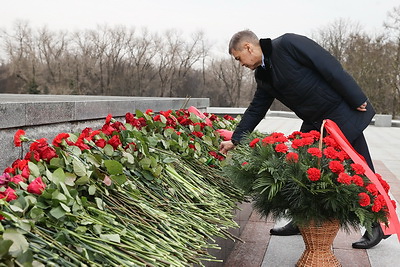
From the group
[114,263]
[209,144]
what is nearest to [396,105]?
[209,144]

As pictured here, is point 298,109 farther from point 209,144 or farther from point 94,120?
point 94,120

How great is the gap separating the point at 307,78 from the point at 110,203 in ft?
5.03

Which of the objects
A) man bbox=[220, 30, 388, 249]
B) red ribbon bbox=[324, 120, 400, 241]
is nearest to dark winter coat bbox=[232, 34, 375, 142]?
man bbox=[220, 30, 388, 249]

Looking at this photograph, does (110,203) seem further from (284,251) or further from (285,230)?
(285,230)

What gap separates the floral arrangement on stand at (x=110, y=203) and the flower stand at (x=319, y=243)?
1.54 ft

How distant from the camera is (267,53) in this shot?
2939 mm

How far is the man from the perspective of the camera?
9.39ft

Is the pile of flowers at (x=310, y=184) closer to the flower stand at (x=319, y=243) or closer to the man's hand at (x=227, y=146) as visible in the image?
the flower stand at (x=319, y=243)

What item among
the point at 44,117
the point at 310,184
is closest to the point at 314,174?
the point at 310,184

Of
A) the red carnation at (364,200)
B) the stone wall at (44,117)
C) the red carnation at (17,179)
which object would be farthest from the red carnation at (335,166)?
the stone wall at (44,117)

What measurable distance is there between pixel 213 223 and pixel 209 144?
1282mm

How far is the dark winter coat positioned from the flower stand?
709 mm

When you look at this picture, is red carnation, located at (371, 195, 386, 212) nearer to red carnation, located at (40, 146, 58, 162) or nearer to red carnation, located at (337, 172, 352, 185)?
red carnation, located at (337, 172, 352, 185)

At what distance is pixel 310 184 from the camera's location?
235cm
